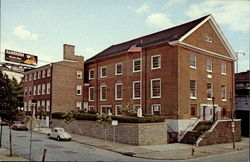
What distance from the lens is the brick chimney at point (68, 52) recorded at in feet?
166

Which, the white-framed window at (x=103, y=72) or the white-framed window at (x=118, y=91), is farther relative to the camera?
the white-framed window at (x=103, y=72)

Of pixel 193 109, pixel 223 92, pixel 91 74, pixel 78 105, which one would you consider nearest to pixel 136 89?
pixel 193 109

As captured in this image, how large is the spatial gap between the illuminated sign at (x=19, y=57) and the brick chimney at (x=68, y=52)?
18451 mm

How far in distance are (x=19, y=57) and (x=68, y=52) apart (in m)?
20.3

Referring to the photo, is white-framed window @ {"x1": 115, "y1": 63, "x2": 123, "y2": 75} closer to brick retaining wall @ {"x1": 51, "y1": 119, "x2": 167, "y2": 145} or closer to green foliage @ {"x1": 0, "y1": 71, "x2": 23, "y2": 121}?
brick retaining wall @ {"x1": 51, "y1": 119, "x2": 167, "y2": 145}

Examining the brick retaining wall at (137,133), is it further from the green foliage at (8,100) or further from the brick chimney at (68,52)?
the brick chimney at (68,52)

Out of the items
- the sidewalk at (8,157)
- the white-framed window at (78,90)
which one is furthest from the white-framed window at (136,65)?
the sidewalk at (8,157)

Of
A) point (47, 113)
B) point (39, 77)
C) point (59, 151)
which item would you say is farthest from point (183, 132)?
point (39, 77)

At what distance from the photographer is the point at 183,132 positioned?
34062 mm

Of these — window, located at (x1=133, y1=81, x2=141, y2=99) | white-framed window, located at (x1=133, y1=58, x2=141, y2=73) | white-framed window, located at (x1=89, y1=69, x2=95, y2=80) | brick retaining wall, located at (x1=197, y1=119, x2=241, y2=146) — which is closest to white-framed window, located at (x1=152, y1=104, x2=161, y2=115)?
window, located at (x1=133, y1=81, x2=141, y2=99)

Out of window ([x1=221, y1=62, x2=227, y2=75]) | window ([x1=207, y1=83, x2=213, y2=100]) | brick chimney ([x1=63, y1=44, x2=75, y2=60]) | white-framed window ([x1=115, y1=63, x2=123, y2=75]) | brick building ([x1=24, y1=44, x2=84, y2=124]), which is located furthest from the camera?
brick chimney ([x1=63, y1=44, x2=75, y2=60])

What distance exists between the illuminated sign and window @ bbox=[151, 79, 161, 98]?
3754cm

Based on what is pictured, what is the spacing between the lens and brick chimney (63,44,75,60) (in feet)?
166

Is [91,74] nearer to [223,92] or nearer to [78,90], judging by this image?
[78,90]
